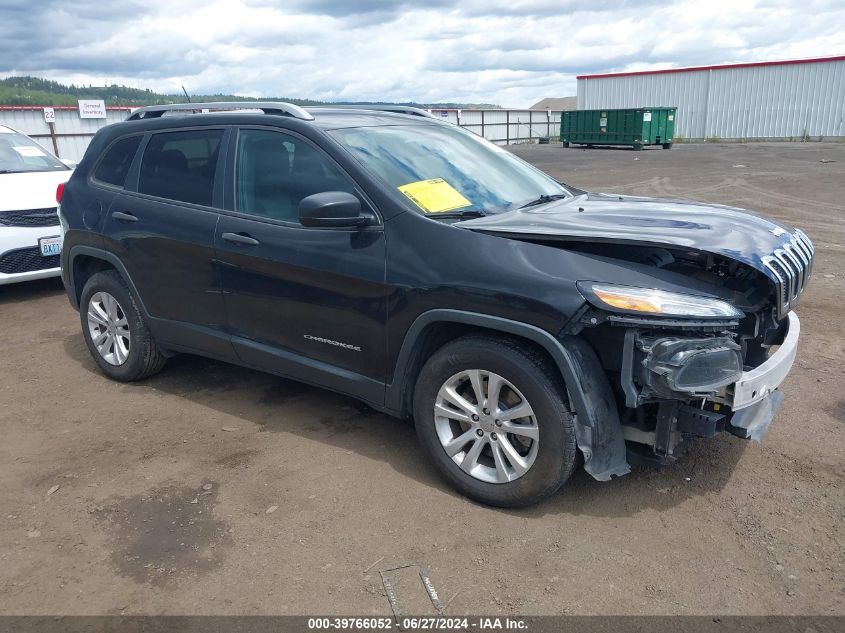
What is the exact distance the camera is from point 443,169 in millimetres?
3908

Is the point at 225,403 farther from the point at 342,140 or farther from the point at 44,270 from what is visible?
the point at 44,270

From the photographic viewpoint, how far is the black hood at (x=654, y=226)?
3.02 metres

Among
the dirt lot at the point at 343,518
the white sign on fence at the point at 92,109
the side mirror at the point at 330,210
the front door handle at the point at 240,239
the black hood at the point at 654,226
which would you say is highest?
the white sign on fence at the point at 92,109

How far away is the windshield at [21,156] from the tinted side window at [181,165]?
4514 millimetres

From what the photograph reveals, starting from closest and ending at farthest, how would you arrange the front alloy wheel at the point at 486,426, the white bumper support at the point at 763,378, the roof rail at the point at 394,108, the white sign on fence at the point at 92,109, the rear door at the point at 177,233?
Answer: the white bumper support at the point at 763,378 → the front alloy wheel at the point at 486,426 → the rear door at the point at 177,233 → the roof rail at the point at 394,108 → the white sign on fence at the point at 92,109

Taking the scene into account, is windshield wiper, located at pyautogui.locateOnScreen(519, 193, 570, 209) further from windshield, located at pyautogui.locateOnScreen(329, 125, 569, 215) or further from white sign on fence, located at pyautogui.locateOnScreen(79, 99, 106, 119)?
white sign on fence, located at pyautogui.locateOnScreen(79, 99, 106, 119)

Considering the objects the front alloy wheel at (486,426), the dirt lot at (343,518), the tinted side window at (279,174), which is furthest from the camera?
the tinted side window at (279,174)

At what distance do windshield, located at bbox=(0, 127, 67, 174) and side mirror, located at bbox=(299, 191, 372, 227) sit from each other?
20.7 feet

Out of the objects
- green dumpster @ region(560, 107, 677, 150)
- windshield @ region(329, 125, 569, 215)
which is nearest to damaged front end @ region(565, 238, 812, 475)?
windshield @ region(329, 125, 569, 215)

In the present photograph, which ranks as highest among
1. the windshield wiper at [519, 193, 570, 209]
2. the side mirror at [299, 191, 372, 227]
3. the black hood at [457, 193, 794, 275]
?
the side mirror at [299, 191, 372, 227]

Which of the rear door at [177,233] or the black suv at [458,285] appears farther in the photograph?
the rear door at [177,233]

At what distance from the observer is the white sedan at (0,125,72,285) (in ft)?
23.3

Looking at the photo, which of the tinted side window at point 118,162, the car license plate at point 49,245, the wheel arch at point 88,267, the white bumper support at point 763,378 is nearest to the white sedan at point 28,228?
the car license plate at point 49,245

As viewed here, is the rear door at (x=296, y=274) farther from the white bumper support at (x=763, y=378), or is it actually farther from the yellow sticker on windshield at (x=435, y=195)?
the white bumper support at (x=763, y=378)
